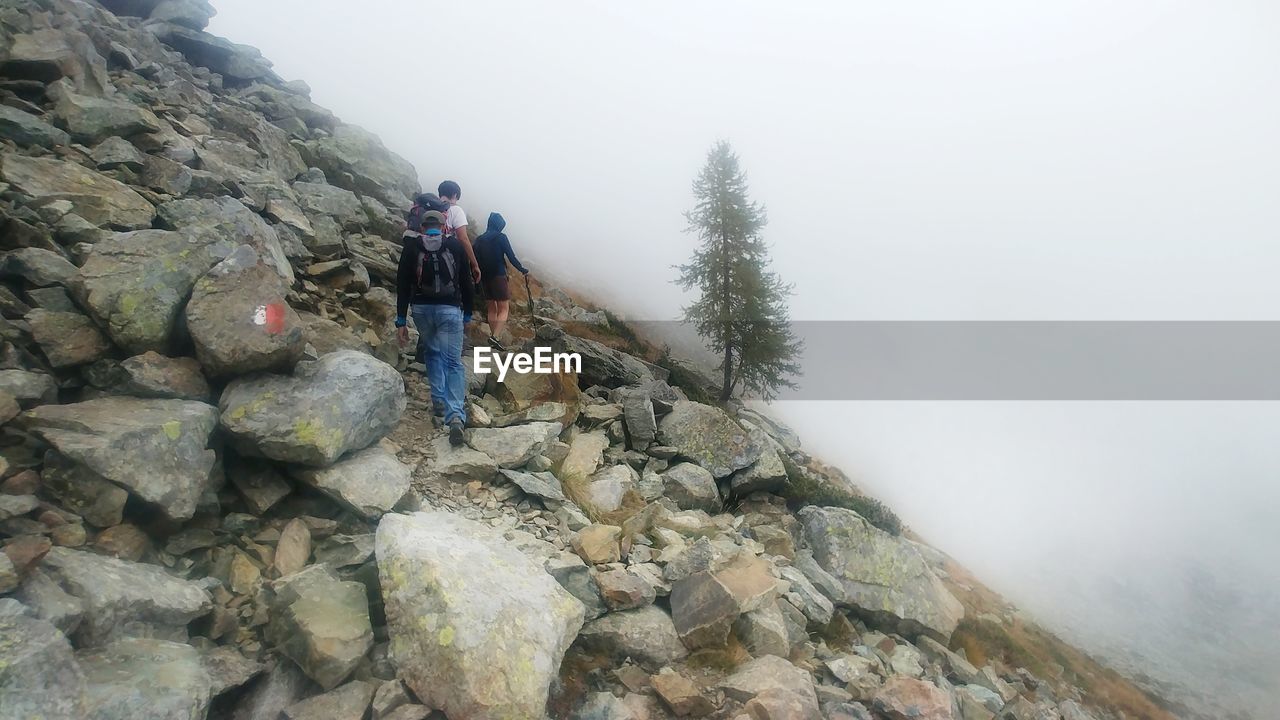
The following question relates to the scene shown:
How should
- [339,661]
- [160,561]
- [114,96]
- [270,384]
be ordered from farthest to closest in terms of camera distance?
[114,96] < [270,384] < [160,561] < [339,661]

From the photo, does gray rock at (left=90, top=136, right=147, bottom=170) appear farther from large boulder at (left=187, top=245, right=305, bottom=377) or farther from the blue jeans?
the blue jeans

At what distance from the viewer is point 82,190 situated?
318 inches

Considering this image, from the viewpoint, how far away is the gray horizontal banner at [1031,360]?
6519 cm

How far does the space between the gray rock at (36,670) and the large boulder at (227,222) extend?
587 cm

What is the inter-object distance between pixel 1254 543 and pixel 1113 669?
6100 cm

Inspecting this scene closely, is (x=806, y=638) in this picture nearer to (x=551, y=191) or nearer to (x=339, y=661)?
(x=339, y=661)

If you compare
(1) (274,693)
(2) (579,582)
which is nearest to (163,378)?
(1) (274,693)

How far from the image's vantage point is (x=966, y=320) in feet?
375

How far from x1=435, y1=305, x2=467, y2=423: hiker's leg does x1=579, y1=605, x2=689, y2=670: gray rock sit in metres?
3.85

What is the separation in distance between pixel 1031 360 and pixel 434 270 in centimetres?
12062

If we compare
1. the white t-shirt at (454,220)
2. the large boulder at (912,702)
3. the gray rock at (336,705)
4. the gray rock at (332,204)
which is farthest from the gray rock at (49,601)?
the gray rock at (332,204)

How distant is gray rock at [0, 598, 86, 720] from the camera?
3.41 meters

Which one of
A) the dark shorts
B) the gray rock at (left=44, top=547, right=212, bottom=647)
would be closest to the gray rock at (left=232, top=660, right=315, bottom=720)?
the gray rock at (left=44, top=547, right=212, bottom=647)

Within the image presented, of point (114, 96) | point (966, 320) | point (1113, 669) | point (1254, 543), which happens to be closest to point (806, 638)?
point (114, 96)
